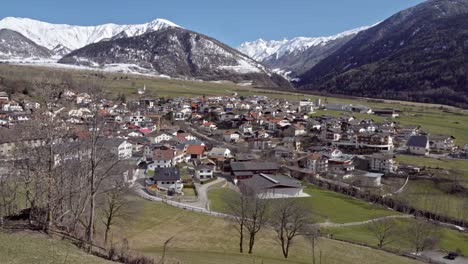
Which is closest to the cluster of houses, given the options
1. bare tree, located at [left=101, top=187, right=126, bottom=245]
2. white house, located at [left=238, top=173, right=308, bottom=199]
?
white house, located at [left=238, top=173, right=308, bottom=199]

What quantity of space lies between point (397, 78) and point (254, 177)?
14857 centimetres

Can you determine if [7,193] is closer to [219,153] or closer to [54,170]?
[54,170]

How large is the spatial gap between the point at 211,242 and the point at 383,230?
14905 mm

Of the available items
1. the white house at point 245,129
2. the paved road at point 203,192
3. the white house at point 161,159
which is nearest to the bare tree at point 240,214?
the paved road at point 203,192

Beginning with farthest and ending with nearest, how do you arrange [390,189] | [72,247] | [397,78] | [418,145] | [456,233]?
[397,78], [418,145], [390,189], [456,233], [72,247]

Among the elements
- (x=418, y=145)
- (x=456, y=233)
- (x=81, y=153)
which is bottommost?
(x=456, y=233)

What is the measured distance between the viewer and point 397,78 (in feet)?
576

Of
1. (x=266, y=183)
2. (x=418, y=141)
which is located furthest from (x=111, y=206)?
(x=418, y=141)

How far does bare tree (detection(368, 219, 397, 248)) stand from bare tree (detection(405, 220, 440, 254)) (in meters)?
1.20

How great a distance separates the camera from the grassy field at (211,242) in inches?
892

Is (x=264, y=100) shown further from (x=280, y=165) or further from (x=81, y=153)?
(x=81, y=153)

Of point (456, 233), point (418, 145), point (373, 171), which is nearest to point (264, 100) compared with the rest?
point (418, 145)

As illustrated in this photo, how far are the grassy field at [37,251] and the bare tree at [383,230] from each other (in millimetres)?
22190

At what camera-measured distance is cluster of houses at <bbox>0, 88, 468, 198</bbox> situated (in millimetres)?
46531
